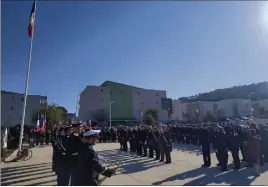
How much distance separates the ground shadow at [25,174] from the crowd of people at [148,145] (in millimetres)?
1681

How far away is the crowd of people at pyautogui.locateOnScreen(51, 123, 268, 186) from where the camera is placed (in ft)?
15.9

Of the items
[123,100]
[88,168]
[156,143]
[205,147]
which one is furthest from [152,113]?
[88,168]

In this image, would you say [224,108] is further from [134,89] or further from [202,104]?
[134,89]

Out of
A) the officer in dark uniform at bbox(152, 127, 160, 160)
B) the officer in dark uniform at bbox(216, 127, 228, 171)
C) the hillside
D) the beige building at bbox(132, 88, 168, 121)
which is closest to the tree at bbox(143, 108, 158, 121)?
the beige building at bbox(132, 88, 168, 121)

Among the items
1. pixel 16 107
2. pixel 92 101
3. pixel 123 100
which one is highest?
pixel 123 100

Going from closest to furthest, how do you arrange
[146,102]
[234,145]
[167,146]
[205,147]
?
[234,145], [205,147], [167,146], [146,102]

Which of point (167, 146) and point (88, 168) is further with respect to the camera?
point (167, 146)

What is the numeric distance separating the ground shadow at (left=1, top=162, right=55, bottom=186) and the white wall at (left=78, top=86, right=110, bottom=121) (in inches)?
2046

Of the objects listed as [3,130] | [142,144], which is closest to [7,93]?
[3,130]

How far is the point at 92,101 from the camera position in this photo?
216 feet

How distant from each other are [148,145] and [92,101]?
5190 centimetres

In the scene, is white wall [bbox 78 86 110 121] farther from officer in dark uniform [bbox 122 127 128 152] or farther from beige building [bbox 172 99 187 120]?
officer in dark uniform [bbox 122 127 128 152]

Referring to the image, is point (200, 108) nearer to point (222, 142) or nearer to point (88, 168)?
point (222, 142)

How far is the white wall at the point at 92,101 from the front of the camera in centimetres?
6475
